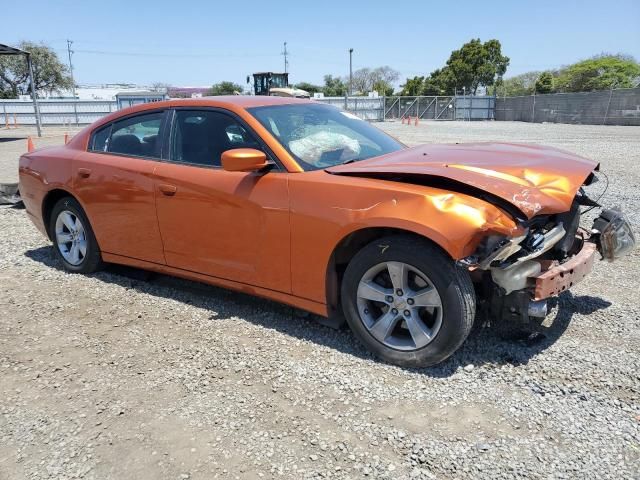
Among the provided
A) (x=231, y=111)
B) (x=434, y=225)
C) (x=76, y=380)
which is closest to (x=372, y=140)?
(x=231, y=111)

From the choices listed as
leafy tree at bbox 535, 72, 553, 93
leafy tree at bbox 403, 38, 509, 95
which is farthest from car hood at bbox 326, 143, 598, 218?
leafy tree at bbox 403, 38, 509, 95

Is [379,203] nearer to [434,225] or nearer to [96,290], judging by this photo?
[434,225]

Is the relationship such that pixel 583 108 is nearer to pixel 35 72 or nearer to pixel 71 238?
pixel 71 238

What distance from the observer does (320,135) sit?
384 centimetres

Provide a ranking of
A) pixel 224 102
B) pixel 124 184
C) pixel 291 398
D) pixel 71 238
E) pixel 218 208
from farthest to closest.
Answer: pixel 71 238, pixel 124 184, pixel 224 102, pixel 218 208, pixel 291 398

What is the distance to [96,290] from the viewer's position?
4.58 metres

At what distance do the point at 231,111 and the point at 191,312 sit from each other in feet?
5.30

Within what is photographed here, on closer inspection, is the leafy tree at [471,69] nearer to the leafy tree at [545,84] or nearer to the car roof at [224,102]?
the leafy tree at [545,84]

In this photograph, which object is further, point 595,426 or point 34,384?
point 34,384

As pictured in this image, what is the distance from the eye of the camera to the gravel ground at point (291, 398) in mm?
2369

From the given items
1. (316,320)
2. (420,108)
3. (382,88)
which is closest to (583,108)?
(420,108)

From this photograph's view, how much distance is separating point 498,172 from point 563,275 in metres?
0.72

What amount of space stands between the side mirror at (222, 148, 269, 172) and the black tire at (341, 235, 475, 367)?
0.91 m

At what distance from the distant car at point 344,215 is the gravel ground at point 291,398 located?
1.02 feet
